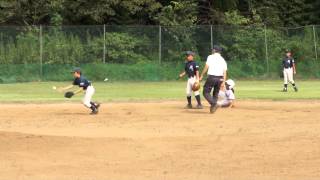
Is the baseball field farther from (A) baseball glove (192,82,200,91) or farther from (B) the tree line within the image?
(B) the tree line

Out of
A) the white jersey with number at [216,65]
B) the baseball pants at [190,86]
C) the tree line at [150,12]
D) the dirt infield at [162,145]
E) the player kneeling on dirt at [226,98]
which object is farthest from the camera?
the tree line at [150,12]

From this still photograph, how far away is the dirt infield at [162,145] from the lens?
951 centimetres

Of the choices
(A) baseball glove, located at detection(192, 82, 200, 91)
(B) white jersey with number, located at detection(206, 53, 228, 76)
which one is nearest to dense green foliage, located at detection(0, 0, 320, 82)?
(A) baseball glove, located at detection(192, 82, 200, 91)

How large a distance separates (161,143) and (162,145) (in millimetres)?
220

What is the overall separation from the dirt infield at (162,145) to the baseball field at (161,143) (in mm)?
14

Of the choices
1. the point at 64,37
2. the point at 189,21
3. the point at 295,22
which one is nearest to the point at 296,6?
the point at 295,22

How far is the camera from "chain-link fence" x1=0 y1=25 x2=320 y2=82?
3912cm

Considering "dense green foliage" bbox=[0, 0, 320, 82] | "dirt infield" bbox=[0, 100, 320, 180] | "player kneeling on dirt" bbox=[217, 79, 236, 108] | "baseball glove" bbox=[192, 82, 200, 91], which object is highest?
"dense green foliage" bbox=[0, 0, 320, 82]

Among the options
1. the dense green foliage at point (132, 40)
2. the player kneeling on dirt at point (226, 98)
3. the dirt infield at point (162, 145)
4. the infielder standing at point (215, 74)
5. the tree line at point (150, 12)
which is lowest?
the dirt infield at point (162, 145)

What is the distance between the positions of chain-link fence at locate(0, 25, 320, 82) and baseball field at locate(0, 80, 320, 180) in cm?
1938

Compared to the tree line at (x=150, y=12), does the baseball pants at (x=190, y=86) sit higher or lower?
lower

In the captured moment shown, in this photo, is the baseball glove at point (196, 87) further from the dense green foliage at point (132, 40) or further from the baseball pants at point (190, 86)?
the dense green foliage at point (132, 40)

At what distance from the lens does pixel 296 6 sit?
4906cm

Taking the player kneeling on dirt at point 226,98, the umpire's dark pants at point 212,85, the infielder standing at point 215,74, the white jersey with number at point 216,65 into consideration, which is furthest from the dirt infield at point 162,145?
the player kneeling on dirt at point 226,98
